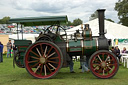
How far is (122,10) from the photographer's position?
4262cm

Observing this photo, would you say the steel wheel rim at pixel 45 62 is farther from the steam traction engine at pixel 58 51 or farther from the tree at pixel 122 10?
the tree at pixel 122 10

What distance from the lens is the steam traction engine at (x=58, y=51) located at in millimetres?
6262

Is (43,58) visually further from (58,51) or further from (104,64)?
(104,64)

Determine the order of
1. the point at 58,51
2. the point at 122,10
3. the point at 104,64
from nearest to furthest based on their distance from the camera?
the point at 58,51
the point at 104,64
the point at 122,10

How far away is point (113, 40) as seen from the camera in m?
15.7

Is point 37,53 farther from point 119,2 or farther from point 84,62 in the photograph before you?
point 119,2

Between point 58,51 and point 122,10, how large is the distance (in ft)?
129

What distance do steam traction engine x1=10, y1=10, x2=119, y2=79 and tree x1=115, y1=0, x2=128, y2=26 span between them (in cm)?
3741

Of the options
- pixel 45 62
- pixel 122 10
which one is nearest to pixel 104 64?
pixel 45 62

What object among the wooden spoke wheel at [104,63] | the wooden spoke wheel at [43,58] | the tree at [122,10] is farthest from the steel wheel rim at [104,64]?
the tree at [122,10]

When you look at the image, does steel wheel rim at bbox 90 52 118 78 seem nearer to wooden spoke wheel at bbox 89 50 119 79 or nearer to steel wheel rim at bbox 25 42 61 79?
wooden spoke wheel at bbox 89 50 119 79

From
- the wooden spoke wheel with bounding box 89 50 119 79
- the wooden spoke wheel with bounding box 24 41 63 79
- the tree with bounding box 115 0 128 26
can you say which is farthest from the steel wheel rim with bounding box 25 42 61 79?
the tree with bounding box 115 0 128 26

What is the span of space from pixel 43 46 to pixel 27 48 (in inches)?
21.5

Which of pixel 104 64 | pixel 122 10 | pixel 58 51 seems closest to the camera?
pixel 58 51
